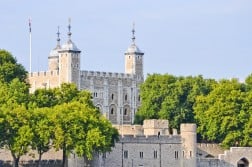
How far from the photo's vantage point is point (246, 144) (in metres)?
117

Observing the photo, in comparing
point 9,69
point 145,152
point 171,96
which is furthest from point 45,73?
point 145,152

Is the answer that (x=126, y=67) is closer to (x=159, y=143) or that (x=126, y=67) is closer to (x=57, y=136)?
(x=159, y=143)

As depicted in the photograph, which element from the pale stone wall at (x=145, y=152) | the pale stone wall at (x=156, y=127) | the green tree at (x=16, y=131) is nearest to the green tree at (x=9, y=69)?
the pale stone wall at (x=156, y=127)

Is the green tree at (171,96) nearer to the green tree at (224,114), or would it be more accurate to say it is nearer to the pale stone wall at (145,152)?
the green tree at (224,114)

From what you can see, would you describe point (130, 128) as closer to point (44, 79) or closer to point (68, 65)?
point (68, 65)

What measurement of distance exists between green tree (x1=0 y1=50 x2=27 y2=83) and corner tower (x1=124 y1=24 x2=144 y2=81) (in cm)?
2377

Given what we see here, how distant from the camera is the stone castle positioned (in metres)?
107

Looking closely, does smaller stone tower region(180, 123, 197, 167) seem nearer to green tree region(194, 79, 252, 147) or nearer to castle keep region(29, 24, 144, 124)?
green tree region(194, 79, 252, 147)

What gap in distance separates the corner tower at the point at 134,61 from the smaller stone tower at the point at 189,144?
29.1 meters

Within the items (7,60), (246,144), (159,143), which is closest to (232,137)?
(246,144)

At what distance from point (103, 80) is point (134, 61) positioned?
5.45 metres

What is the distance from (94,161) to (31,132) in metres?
6.94

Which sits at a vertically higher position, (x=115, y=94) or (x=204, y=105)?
(x=115, y=94)

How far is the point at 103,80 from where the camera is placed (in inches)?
5394
